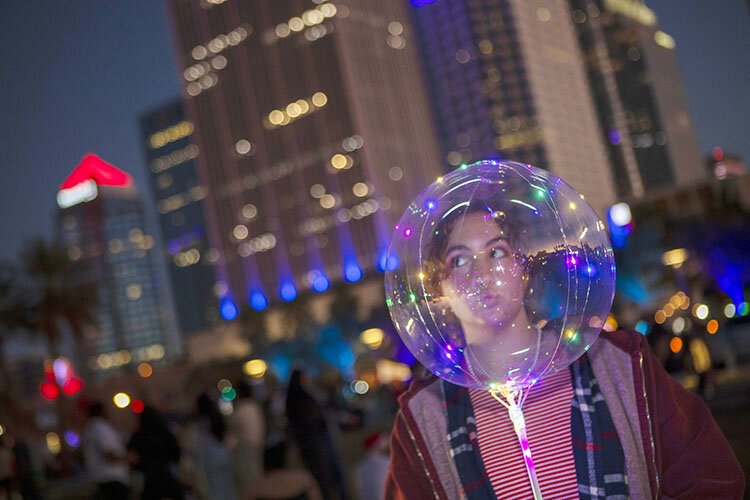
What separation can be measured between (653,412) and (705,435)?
0.13 metres

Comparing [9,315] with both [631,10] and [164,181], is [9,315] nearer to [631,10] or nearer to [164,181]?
[631,10]

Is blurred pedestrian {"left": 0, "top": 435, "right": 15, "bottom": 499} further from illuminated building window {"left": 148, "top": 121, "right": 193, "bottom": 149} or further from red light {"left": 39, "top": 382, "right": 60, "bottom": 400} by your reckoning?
illuminated building window {"left": 148, "top": 121, "right": 193, "bottom": 149}

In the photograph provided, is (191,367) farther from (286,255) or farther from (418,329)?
(418,329)

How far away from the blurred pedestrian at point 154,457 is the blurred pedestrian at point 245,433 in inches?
53.5

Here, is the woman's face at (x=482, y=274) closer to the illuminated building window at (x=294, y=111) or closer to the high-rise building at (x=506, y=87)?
the high-rise building at (x=506, y=87)

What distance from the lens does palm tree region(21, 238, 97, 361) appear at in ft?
109

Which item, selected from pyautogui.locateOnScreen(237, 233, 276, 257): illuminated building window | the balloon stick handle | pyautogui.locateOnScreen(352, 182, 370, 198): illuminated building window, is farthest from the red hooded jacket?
pyautogui.locateOnScreen(237, 233, 276, 257): illuminated building window

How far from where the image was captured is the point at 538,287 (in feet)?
6.86

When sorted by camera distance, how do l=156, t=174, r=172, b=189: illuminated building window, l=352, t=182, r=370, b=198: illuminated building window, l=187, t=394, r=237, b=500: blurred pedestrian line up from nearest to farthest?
1. l=187, t=394, r=237, b=500: blurred pedestrian
2. l=352, t=182, r=370, b=198: illuminated building window
3. l=156, t=174, r=172, b=189: illuminated building window

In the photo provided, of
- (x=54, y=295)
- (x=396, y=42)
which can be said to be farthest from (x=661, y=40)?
(x=54, y=295)

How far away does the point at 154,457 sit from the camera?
280 inches

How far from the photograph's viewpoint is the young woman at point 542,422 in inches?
79.1

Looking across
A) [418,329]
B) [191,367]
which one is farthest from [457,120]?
[418,329]

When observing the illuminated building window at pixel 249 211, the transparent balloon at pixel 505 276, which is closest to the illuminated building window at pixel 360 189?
the illuminated building window at pixel 249 211
